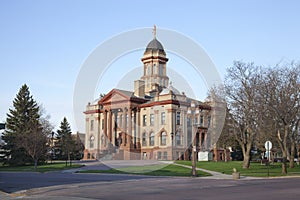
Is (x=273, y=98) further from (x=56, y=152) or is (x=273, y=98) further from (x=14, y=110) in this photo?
(x=56, y=152)

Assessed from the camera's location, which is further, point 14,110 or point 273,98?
point 14,110

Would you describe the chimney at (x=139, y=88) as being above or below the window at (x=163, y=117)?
above

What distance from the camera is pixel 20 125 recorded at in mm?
74375

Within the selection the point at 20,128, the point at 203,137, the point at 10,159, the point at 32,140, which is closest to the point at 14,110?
the point at 20,128

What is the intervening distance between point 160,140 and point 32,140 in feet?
88.8

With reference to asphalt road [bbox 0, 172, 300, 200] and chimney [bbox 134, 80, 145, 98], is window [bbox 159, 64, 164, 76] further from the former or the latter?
asphalt road [bbox 0, 172, 300, 200]

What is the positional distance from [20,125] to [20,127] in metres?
0.40

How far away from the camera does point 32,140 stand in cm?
5956

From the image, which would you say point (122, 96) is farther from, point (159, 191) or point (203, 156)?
point (159, 191)

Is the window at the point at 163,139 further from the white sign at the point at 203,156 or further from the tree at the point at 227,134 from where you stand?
the tree at the point at 227,134

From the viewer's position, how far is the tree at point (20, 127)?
6931cm

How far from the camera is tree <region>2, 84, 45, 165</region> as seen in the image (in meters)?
69.3

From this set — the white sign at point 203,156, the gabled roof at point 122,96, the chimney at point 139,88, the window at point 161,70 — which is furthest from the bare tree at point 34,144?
the window at point 161,70

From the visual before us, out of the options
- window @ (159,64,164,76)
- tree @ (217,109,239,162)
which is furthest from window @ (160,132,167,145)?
window @ (159,64,164,76)
